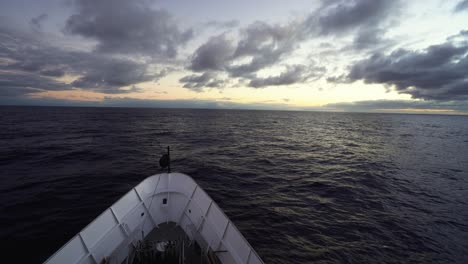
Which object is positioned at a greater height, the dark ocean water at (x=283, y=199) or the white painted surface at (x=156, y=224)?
the white painted surface at (x=156, y=224)

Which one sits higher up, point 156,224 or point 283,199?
point 156,224

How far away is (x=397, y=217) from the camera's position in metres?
13.1

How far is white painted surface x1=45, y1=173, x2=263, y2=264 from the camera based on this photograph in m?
6.07

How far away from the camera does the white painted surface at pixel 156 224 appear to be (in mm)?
6066

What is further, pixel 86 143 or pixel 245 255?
pixel 86 143

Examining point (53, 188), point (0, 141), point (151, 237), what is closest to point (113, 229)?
point (151, 237)

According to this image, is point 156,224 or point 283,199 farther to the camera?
point 283,199

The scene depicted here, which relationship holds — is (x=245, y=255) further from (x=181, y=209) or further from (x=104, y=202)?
(x=104, y=202)

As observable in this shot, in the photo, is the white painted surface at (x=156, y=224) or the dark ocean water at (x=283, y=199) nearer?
the white painted surface at (x=156, y=224)

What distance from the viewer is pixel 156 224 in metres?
8.86

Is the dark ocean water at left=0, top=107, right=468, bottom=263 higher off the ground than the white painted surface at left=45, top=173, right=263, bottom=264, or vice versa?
the white painted surface at left=45, top=173, right=263, bottom=264

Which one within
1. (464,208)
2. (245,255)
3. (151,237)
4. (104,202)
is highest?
(245,255)

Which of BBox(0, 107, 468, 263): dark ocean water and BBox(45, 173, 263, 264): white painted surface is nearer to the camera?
BBox(45, 173, 263, 264): white painted surface

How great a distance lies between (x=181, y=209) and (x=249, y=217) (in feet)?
16.1
